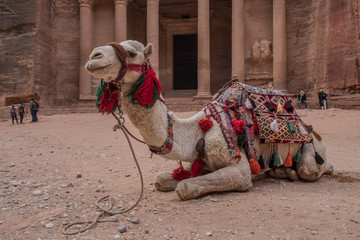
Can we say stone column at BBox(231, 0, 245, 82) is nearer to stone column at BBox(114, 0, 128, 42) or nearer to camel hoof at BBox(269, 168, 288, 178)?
stone column at BBox(114, 0, 128, 42)

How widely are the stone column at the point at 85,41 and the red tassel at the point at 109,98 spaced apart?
17320 mm

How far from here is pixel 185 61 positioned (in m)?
24.0

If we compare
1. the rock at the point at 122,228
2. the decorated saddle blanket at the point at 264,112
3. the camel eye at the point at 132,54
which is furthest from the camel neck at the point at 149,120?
the decorated saddle blanket at the point at 264,112

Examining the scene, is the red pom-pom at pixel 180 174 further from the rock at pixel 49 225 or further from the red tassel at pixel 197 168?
the rock at pixel 49 225

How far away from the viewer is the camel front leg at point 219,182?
3.04m

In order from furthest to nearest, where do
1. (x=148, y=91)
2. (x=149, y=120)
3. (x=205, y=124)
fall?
(x=205, y=124)
(x=149, y=120)
(x=148, y=91)

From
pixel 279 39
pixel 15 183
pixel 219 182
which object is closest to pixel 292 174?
pixel 219 182

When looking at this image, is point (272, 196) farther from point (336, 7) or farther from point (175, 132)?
point (336, 7)

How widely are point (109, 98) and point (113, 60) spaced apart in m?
0.44

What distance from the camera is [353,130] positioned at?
9.09 metres

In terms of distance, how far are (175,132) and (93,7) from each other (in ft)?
66.0

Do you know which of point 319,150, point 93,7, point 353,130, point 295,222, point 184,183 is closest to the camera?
point 295,222

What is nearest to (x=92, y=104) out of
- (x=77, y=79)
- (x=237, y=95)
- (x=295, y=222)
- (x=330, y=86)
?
(x=77, y=79)

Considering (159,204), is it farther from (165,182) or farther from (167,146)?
(167,146)
